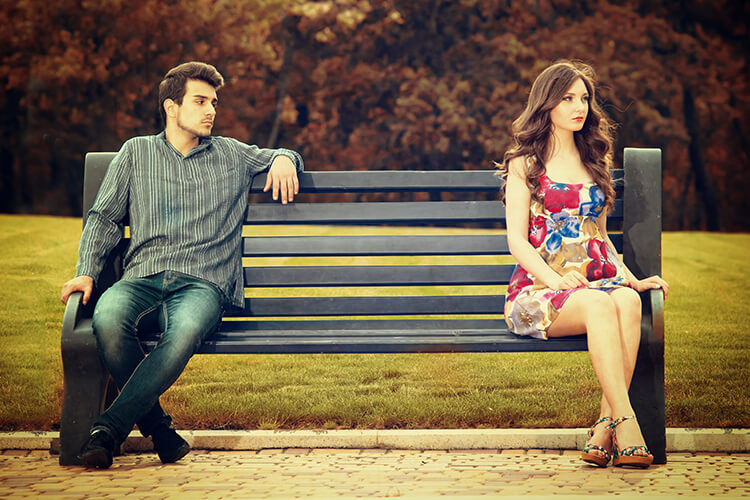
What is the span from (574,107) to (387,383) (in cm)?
225

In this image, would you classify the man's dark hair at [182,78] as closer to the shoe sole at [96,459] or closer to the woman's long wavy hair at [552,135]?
the woman's long wavy hair at [552,135]

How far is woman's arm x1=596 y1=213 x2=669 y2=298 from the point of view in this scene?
158 inches

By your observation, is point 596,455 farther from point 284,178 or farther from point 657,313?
point 284,178

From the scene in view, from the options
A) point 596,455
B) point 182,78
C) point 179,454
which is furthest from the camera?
point 182,78

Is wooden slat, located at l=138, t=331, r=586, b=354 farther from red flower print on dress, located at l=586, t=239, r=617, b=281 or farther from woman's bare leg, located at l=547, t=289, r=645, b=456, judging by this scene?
red flower print on dress, located at l=586, t=239, r=617, b=281

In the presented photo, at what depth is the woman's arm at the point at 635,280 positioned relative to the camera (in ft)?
13.2

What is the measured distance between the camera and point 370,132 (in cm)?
2319

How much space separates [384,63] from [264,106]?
3298 mm

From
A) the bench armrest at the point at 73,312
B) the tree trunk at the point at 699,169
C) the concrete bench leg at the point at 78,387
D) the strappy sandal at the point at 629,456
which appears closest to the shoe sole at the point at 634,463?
the strappy sandal at the point at 629,456

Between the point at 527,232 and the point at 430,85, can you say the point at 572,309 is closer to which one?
the point at 527,232

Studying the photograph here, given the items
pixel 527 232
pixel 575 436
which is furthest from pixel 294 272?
pixel 575 436

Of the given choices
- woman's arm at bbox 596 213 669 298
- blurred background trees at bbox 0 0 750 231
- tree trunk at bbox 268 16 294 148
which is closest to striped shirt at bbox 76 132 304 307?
woman's arm at bbox 596 213 669 298

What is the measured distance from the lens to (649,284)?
402 cm

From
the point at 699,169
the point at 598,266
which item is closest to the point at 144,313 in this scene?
the point at 598,266
